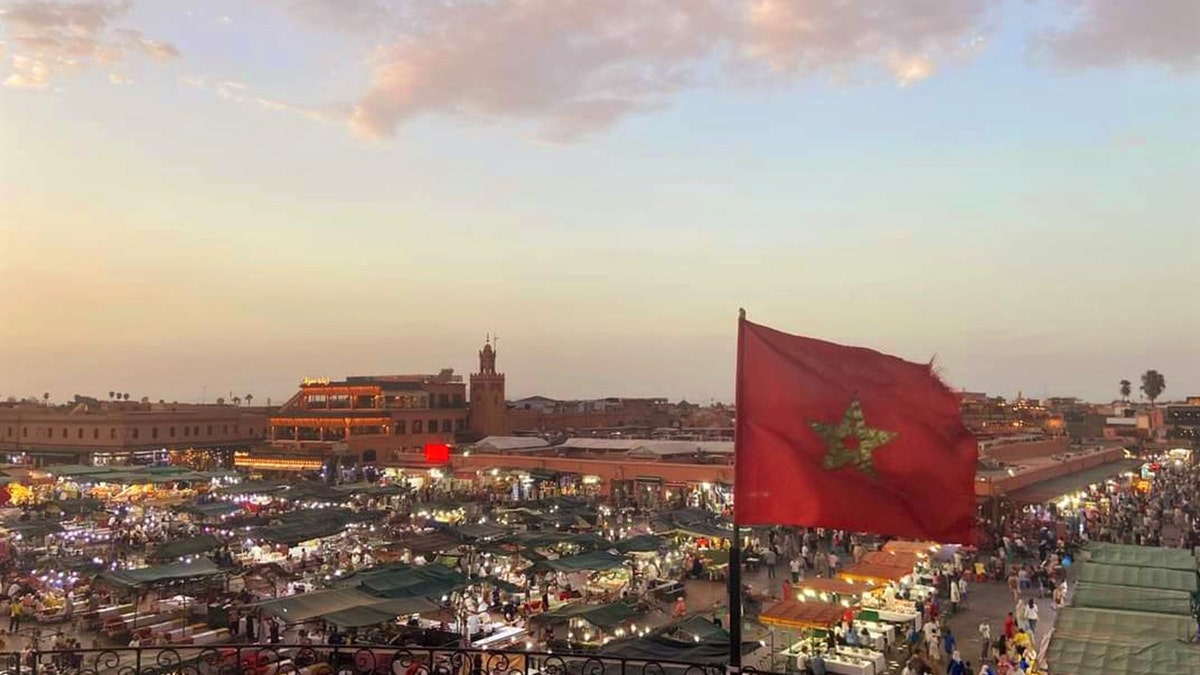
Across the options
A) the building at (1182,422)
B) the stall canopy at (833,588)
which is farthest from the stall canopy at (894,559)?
the building at (1182,422)

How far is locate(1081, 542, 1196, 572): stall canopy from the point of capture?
20797 millimetres

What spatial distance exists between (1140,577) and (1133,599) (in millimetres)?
2158

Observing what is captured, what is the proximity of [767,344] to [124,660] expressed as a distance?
733 inches

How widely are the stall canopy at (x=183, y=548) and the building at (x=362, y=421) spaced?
1403 inches

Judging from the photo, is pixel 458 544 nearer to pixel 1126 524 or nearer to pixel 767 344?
pixel 767 344

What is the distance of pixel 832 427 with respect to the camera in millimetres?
7062

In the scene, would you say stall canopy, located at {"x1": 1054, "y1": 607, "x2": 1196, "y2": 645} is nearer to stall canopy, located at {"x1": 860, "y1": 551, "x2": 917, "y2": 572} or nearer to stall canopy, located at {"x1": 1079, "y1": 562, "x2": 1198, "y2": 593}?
stall canopy, located at {"x1": 1079, "y1": 562, "x2": 1198, "y2": 593}

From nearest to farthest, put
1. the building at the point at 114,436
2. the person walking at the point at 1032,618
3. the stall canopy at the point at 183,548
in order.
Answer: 1. the person walking at the point at 1032,618
2. the stall canopy at the point at 183,548
3. the building at the point at 114,436

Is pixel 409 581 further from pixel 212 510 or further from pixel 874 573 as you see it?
pixel 212 510

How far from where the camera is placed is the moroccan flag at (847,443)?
Answer: 259 inches

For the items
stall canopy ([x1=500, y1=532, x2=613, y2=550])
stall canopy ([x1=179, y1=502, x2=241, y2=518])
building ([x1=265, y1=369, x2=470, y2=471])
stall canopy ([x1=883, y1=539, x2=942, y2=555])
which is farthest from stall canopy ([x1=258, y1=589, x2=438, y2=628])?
building ([x1=265, y1=369, x2=470, y2=471])

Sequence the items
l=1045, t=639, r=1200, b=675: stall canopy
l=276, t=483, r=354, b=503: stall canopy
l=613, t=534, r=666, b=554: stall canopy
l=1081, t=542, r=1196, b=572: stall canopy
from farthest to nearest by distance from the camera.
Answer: l=276, t=483, r=354, b=503: stall canopy → l=613, t=534, r=666, b=554: stall canopy → l=1081, t=542, r=1196, b=572: stall canopy → l=1045, t=639, r=1200, b=675: stall canopy

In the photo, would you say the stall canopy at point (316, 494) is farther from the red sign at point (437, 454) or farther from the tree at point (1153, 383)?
the tree at point (1153, 383)

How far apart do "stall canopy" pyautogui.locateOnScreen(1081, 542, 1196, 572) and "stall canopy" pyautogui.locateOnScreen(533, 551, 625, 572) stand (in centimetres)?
1347
